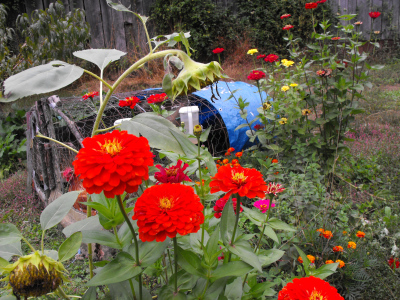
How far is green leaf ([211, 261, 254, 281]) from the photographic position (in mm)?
582

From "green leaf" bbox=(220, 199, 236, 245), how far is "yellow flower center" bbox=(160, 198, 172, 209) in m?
0.13

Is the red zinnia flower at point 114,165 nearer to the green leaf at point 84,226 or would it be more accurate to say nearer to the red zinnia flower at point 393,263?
the green leaf at point 84,226

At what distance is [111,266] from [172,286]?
0.16 m

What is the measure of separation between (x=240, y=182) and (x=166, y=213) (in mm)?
178

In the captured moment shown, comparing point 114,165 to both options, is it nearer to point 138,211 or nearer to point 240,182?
point 138,211

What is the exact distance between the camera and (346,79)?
6.98 ft

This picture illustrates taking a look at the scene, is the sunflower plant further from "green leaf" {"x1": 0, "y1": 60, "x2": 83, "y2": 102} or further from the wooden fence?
the wooden fence

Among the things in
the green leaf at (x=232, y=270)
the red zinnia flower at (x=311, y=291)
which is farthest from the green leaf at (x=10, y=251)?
the red zinnia flower at (x=311, y=291)

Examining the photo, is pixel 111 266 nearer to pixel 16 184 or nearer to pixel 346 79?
pixel 346 79

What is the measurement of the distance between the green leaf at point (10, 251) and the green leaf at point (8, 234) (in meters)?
0.04

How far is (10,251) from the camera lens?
611 mm

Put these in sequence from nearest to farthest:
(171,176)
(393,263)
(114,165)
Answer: (114,165) → (171,176) → (393,263)

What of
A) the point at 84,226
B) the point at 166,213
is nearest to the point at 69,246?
the point at 84,226

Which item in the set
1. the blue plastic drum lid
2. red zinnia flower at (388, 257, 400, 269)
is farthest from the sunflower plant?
the blue plastic drum lid
